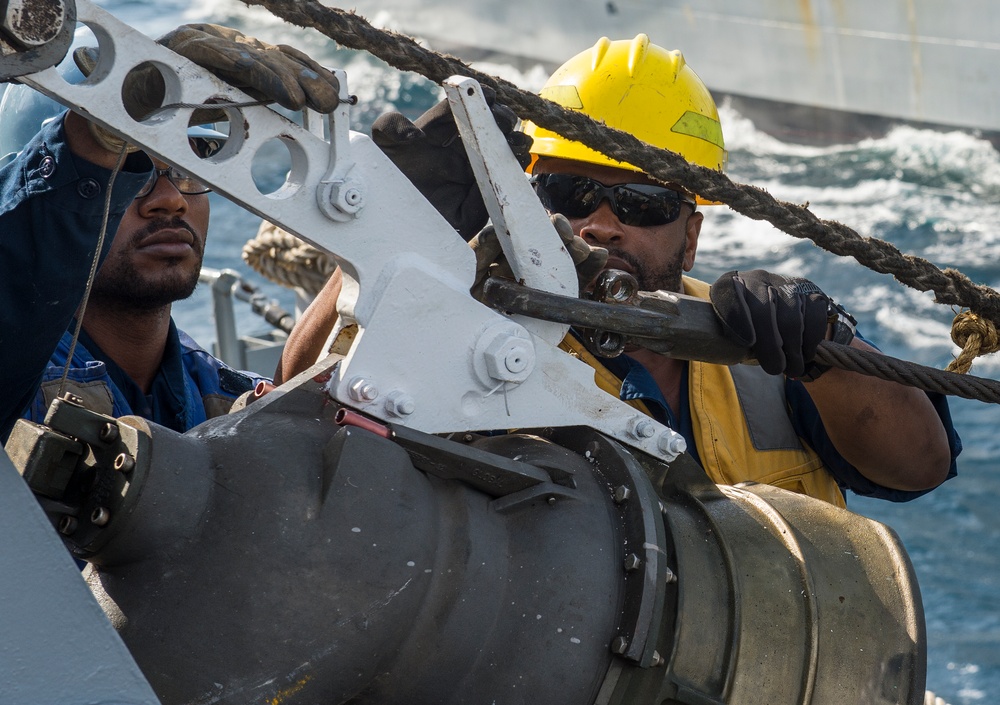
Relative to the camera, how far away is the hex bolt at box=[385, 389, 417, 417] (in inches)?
57.2

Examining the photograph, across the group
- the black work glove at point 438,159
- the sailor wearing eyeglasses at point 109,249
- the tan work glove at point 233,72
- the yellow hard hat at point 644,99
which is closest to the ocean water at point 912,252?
the yellow hard hat at point 644,99

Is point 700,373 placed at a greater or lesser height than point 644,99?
→ lesser

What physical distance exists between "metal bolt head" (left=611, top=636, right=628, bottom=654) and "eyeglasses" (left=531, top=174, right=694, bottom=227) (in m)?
1.38

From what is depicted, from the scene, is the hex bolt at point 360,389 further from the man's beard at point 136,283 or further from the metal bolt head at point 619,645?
the man's beard at point 136,283

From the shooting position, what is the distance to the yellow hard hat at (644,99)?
2842mm

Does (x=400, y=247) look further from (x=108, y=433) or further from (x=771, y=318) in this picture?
(x=771, y=318)

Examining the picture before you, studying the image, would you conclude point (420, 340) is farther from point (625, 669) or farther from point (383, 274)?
point (625, 669)

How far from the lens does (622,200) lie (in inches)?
105

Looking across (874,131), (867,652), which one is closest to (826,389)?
(867,652)

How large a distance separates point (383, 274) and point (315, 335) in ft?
2.93

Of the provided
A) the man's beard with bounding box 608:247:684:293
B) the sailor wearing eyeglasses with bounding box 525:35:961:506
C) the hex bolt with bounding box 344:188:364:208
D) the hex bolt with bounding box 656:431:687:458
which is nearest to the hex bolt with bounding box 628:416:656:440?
the hex bolt with bounding box 656:431:687:458

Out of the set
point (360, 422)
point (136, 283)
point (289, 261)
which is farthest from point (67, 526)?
point (289, 261)

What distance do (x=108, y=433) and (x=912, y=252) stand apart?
1120 centimetres

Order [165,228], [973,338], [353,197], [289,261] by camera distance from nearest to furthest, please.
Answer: [353,197] < [973,338] < [165,228] < [289,261]
